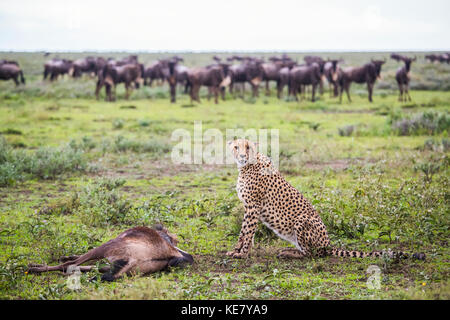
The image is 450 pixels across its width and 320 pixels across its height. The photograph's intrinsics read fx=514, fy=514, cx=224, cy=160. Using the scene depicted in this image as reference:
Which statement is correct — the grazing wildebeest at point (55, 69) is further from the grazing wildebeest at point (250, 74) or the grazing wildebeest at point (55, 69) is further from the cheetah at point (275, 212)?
the cheetah at point (275, 212)

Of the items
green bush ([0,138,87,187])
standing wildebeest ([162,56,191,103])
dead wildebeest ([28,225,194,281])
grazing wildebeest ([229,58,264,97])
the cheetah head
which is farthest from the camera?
grazing wildebeest ([229,58,264,97])

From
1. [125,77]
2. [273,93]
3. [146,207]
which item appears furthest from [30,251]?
[273,93]

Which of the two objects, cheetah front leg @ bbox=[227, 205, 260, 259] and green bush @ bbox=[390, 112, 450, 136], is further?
green bush @ bbox=[390, 112, 450, 136]

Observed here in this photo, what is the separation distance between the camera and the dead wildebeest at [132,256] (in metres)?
4.76

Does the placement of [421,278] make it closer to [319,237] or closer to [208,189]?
[319,237]

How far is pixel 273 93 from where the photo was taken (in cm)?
2964

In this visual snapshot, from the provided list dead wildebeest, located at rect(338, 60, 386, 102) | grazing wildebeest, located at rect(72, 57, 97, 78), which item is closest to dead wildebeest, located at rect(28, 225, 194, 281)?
dead wildebeest, located at rect(338, 60, 386, 102)

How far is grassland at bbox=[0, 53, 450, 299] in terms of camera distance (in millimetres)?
4770

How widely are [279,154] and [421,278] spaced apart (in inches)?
256

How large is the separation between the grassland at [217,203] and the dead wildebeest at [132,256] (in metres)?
0.11

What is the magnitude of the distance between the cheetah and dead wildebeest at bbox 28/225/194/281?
2.97ft

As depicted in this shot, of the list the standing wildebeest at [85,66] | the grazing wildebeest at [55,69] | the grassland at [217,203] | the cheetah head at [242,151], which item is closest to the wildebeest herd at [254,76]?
the grazing wildebeest at [55,69]

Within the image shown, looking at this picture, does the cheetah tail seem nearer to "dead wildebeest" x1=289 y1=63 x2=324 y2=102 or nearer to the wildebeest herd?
the wildebeest herd

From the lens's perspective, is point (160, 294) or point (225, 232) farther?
point (225, 232)
